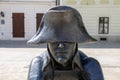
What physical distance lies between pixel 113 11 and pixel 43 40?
2360cm

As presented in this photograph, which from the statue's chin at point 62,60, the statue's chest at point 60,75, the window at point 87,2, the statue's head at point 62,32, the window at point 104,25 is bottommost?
the window at point 104,25

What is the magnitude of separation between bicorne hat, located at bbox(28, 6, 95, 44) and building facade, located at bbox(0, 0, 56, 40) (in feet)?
75.9

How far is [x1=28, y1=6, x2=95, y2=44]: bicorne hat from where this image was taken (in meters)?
1.64

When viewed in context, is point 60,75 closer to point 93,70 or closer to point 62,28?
point 93,70

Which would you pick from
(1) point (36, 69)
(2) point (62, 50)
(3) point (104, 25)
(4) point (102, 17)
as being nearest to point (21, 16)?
(4) point (102, 17)

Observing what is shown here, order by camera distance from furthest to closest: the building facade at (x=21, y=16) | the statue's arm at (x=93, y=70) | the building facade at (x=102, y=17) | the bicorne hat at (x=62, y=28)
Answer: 1. the building facade at (x=21, y=16)
2. the building facade at (x=102, y=17)
3. the statue's arm at (x=93, y=70)
4. the bicorne hat at (x=62, y=28)

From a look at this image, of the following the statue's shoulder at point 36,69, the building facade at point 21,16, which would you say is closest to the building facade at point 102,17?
the building facade at point 21,16

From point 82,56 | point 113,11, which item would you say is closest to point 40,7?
point 113,11

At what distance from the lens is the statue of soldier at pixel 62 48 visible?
1657 millimetres

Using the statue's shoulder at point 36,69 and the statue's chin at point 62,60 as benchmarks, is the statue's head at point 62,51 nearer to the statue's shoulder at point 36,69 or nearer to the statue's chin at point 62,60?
the statue's chin at point 62,60

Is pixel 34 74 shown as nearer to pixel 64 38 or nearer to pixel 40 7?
pixel 64 38

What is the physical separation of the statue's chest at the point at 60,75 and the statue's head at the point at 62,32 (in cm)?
12

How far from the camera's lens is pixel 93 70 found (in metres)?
1.82

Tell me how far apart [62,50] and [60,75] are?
179mm
